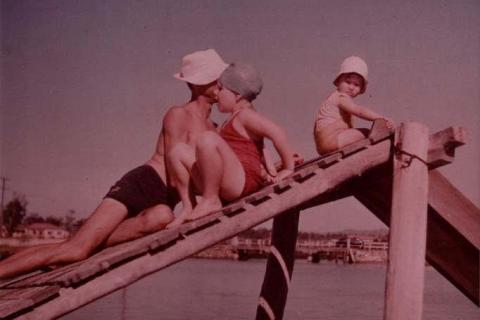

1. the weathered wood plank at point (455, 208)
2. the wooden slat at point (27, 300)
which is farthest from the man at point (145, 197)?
the weathered wood plank at point (455, 208)

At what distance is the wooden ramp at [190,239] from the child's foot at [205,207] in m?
0.25

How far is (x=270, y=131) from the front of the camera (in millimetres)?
5898

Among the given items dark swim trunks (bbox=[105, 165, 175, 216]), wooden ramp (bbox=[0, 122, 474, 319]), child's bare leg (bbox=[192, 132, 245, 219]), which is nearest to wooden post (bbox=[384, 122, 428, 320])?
wooden ramp (bbox=[0, 122, 474, 319])

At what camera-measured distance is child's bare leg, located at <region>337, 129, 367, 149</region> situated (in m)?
6.49

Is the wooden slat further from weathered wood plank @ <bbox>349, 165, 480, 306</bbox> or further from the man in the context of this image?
weathered wood plank @ <bbox>349, 165, 480, 306</bbox>

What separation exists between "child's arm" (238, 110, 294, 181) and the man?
0.49 meters

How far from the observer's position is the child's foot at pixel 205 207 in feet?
18.1

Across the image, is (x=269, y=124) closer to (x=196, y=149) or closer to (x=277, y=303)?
(x=196, y=149)

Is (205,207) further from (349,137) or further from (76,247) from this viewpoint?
(349,137)

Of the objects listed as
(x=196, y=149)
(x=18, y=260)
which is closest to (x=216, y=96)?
(x=196, y=149)

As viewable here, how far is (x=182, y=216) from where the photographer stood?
5750 millimetres

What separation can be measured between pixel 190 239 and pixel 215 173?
2.42ft

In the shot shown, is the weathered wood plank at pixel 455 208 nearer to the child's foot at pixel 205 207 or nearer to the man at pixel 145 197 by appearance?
the child's foot at pixel 205 207

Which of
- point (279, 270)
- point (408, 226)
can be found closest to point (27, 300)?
point (408, 226)
